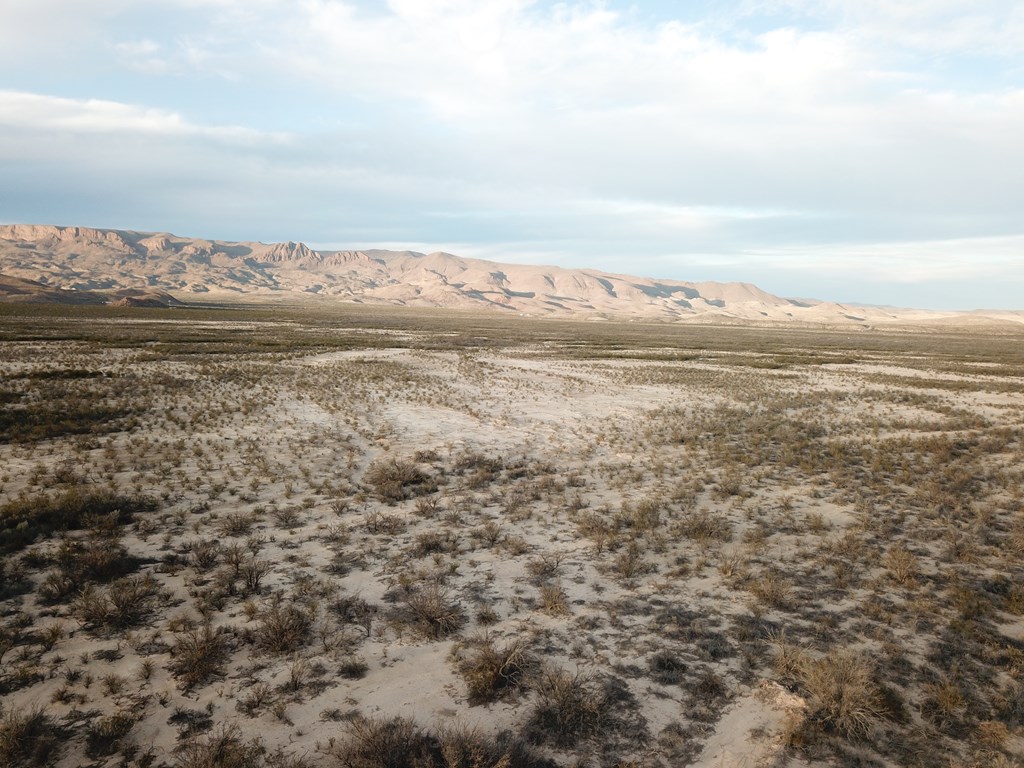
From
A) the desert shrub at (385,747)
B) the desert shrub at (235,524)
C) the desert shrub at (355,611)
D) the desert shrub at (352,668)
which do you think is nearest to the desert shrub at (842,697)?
the desert shrub at (385,747)

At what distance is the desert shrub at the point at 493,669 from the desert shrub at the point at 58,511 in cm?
805

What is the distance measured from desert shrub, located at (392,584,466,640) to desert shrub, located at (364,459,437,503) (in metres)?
4.45

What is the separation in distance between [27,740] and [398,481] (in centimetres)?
826

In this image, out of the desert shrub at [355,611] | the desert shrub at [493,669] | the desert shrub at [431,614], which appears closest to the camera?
the desert shrub at [493,669]

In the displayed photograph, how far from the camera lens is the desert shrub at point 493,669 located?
19.1 ft

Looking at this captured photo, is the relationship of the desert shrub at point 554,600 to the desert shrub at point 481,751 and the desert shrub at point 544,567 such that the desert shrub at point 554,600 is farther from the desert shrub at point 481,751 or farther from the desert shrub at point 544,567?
the desert shrub at point 481,751

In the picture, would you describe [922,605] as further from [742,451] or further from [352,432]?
[352,432]

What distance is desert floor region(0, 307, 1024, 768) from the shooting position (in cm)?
530

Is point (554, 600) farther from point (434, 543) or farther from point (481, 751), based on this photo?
point (481, 751)

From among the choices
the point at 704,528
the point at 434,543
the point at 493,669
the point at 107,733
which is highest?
the point at 704,528

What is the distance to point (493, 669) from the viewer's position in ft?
19.6

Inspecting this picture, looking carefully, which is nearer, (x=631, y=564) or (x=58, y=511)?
(x=631, y=564)

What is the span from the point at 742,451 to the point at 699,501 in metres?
5.76

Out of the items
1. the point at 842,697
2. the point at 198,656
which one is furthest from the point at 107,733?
the point at 842,697
